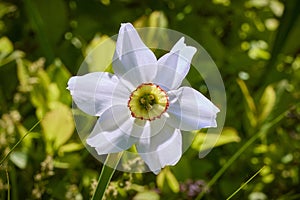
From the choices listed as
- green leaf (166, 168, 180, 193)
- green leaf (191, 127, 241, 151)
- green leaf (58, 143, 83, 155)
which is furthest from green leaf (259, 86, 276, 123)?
green leaf (58, 143, 83, 155)

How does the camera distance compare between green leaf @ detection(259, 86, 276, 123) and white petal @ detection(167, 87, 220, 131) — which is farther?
green leaf @ detection(259, 86, 276, 123)

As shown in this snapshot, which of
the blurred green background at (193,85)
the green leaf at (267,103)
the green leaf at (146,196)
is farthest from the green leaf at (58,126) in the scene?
the green leaf at (267,103)

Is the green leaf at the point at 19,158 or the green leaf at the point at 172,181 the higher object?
the green leaf at the point at 19,158

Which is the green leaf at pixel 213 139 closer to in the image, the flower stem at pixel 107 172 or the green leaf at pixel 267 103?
the green leaf at pixel 267 103

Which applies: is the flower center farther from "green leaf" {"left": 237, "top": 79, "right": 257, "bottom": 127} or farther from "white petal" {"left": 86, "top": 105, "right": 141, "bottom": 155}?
"green leaf" {"left": 237, "top": 79, "right": 257, "bottom": 127}

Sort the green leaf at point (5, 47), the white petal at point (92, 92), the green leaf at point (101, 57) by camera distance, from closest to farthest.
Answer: the white petal at point (92, 92)
the green leaf at point (101, 57)
the green leaf at point (5, 47)

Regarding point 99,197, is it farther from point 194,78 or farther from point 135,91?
point 194,78

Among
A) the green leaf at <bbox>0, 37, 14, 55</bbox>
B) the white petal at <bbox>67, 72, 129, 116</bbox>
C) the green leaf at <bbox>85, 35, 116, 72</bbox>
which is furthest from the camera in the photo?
the green leaf at <bbox>0, 37, 14, 55</bbox>
